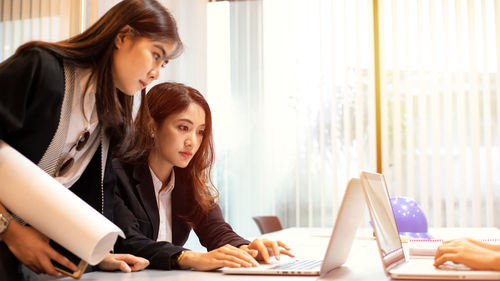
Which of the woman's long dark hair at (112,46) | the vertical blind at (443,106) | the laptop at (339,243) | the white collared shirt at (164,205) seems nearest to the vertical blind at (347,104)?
the vertical blind at (443,106)

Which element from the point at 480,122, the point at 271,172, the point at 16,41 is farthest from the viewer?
the point at 271,172

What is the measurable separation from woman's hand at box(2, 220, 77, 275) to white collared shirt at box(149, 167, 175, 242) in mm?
725

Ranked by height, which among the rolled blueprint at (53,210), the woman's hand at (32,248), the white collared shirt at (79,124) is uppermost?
the white collared shirt at (79,124)

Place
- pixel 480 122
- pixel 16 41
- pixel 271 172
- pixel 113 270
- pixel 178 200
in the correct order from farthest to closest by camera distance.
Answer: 1. pixel 271 172
2. pixel 480 122
3. pixel 16 41
4. pixel 178 200
5. pixel 113 270

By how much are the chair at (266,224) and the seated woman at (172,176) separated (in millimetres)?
1886

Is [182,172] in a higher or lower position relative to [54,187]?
lower

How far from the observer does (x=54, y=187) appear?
1.15 metres

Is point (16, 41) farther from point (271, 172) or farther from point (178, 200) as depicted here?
point (271, 172)

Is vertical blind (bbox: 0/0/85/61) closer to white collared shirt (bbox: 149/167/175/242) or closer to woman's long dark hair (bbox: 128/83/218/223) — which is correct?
woman's long dark hair (bbox: 128/83/218/223)

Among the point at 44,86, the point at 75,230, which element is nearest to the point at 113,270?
the point at 75,230

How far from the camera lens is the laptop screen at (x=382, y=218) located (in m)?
1.21

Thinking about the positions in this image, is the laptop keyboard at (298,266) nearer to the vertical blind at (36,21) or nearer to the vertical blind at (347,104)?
the vertical blind at (36,21)

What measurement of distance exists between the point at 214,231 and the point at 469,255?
93 centimetres

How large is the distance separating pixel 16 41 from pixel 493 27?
3828 mm
